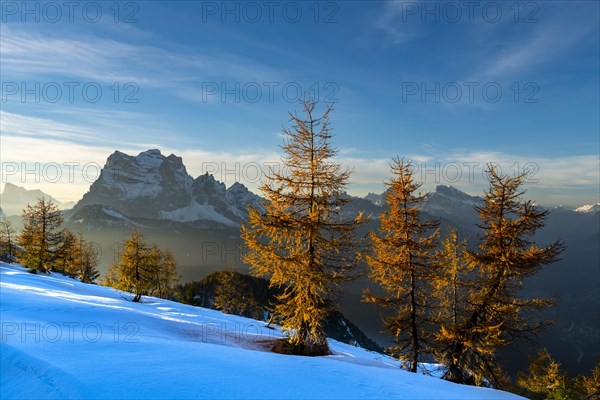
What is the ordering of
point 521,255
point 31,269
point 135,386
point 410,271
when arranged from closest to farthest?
1. point 135,386
2. point 521,255
3. point 410,271
4. point 31,269

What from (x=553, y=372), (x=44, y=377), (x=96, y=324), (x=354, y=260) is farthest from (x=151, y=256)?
(x=553, y=372)

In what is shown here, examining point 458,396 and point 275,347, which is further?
point 275,347

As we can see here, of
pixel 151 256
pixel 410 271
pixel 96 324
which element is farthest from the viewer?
pixel 151 256

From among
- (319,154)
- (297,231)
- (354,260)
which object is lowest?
(354,260)

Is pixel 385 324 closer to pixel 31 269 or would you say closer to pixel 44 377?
pixel 44 377

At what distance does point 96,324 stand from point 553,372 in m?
43.4

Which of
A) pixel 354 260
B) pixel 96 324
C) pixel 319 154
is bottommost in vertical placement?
A: pixel 96 324

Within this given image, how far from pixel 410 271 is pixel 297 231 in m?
6.00

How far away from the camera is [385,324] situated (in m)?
15.9

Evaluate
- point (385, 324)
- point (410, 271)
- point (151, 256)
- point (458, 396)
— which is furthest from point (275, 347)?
point (151, 256)

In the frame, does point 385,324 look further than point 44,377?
Yes

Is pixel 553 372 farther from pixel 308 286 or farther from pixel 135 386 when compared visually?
pixel 135 386

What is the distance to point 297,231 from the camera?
14.9 m

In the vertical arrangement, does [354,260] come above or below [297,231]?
below
